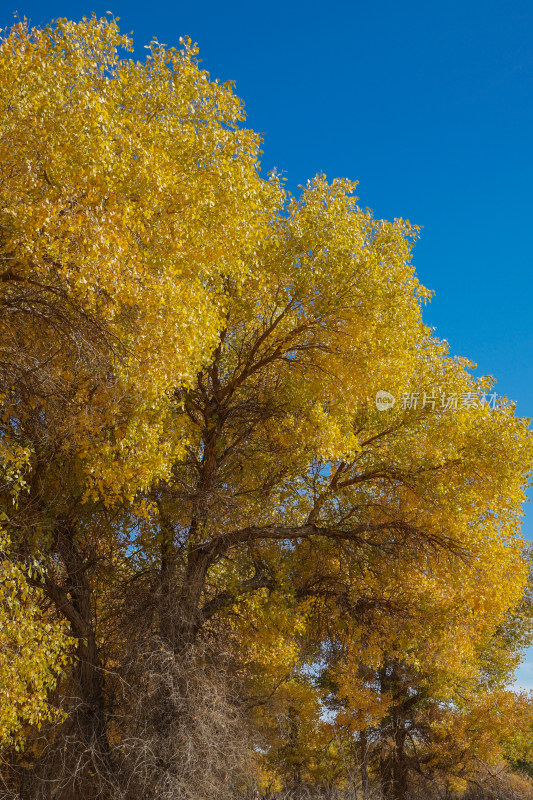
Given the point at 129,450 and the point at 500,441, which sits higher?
the point at 500,441

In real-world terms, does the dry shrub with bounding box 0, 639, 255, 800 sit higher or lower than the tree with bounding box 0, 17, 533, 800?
lower

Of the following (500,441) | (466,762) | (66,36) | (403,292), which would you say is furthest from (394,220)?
(466,762)

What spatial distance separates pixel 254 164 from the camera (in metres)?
9.70

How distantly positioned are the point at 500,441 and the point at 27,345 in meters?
8.15

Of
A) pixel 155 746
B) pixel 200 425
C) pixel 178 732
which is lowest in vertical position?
pixel 155 746

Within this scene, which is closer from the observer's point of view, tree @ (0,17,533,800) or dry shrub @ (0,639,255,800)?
tree @ (0,17,533,800)

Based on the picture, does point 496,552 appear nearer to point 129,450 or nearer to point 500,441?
point 500,441

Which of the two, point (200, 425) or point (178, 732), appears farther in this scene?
point (200, 425)

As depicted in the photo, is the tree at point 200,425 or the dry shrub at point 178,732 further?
the dry shrub at point 178,732

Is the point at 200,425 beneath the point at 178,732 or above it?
above

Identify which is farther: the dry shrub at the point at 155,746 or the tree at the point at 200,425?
the dry shrub at the point at 155,746

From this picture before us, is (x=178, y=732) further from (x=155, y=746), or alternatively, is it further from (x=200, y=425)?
(x=200, y=425)

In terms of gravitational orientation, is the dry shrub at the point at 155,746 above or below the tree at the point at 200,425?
below

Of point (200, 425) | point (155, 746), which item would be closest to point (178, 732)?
point (155, 746)
